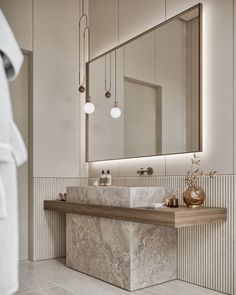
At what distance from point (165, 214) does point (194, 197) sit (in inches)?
15.1

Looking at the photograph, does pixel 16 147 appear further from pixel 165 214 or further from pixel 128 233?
pixel 128 233

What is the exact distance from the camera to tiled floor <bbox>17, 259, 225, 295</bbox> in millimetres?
2662

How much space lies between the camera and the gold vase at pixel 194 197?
267cm

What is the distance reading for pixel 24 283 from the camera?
9.50 feet

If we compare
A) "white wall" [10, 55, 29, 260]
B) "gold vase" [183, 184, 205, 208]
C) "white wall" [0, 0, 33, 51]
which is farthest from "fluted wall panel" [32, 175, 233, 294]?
"white wall" [0, 0, 33, 51]

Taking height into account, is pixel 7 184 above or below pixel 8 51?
below

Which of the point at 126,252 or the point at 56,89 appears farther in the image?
the point at 56,89

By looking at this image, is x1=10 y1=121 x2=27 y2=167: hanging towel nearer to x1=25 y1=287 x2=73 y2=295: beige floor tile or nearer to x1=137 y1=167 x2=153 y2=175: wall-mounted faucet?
x1=25 y1=287 x2=73 y2=295: beige floor tile

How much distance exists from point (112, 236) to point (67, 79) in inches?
76.9

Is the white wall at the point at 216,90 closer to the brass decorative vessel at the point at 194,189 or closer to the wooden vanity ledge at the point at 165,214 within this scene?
the brass decorative vessel at the point at 194,189

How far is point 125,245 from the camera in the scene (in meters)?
2.74

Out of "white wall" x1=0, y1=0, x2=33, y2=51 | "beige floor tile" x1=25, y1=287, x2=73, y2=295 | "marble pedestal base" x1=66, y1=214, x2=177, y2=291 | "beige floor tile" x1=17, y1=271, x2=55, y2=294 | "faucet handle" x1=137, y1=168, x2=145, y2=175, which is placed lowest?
"beige floor tile" x1=17, y1=271, x2=55, y2=294

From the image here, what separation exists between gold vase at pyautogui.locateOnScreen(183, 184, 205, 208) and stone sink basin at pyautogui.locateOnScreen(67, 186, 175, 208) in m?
0.26

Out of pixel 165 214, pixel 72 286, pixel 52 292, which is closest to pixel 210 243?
pixel 165 214
